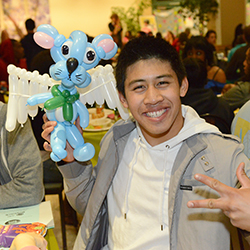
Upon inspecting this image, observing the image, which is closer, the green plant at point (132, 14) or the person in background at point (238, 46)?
the person in background at point (238, 46)

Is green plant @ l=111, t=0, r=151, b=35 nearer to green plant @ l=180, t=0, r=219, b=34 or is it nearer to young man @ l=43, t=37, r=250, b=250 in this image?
green plant @ l=180, t=0, r=219, b=34

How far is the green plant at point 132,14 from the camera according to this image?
854 centimetres

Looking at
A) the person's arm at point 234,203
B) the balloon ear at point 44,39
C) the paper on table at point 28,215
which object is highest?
the balloon ear at point 44,39

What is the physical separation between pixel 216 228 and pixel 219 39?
8.88 m

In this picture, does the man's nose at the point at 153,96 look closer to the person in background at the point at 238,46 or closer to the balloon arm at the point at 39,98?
the balloon arm at the point at 39,98

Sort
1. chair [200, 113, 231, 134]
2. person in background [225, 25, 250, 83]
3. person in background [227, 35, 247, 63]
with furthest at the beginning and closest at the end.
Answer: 1. person in background [227, 35, 247, 63]
2. person in background [225, 25, 250, 83]
3. chair [200, 113, 231, 134]

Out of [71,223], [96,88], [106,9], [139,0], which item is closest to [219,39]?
[139,0]

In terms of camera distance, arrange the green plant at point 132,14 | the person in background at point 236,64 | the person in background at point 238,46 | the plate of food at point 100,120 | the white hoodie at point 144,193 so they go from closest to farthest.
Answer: the white hoodie at point 144,193 → the plate of food at point 100,120 → the person in background at point 236,64 → the person in background at point 238,46 → the green plant at point 132,14

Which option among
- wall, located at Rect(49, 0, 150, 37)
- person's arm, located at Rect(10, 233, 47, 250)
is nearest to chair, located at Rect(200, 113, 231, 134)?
person's arm, located at Rect(10, 233, 47, 250)

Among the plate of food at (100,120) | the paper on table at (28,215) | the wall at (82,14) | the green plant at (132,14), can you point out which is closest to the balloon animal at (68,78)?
the paper on table at (28,215)

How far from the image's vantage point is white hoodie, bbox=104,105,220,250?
1.15 metres

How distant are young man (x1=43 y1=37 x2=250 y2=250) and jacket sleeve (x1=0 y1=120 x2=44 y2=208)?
0.51 ft

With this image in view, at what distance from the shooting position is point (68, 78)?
108 centimetres

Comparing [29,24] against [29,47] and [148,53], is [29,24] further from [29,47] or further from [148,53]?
[148,53]
